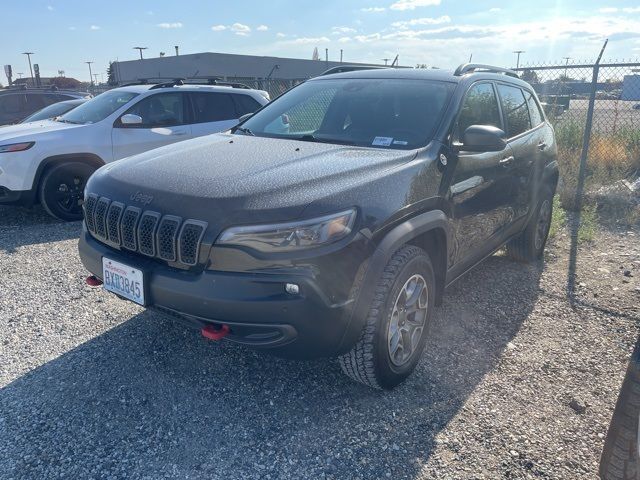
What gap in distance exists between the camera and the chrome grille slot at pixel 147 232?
2552 millimetres

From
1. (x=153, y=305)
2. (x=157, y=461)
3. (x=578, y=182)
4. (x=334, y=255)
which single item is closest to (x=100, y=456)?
(x=157, y=461)

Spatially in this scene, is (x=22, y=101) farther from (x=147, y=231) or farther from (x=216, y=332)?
(x=216, y=332)

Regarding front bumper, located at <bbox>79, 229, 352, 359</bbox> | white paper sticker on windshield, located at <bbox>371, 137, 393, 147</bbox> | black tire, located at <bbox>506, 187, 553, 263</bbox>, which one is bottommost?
black tire, located at <bbox>506, 187, 553, 263</bbox>

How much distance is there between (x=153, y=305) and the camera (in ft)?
8.62

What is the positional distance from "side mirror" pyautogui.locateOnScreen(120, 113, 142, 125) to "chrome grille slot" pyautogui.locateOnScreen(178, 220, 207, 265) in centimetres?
462

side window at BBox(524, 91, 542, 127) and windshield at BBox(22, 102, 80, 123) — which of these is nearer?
side window at BBox(524, 91, 542, 127)

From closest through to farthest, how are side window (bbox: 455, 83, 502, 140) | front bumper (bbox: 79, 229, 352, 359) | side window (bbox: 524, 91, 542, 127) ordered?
front bumper (bbox: 79, 229, 352, 359) < side window (bbox: 455, 83, 502, 140) < side window (bbox: 524, 91, 542, 127)

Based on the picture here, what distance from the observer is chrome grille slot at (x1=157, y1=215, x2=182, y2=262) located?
2.47m

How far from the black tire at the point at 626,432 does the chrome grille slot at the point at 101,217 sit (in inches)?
102

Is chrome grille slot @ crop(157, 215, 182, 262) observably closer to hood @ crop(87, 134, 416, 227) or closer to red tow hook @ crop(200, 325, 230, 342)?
hood @ crop(87, 134, 416, 227)

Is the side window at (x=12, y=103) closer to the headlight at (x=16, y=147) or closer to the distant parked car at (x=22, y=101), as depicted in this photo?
the distant parked car at (x=22, y=101)

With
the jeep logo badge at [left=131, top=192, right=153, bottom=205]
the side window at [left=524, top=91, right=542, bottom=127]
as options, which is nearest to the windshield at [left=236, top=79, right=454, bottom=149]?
the jeep logo badge at [left=131, top=192, right=153, bottom=205]

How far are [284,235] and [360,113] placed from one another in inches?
60.9

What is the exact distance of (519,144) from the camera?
4133 millimetres
